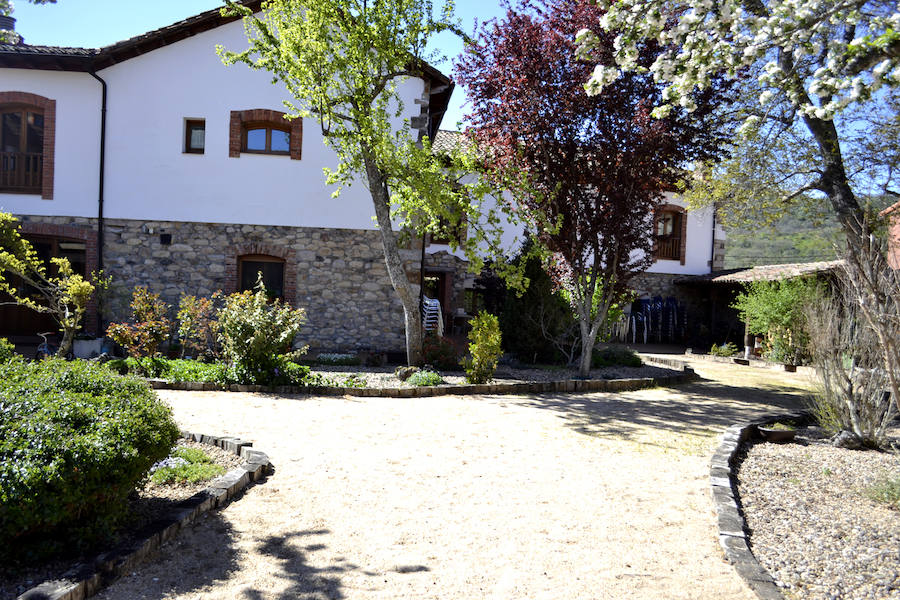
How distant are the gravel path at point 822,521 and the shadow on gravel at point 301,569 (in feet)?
7.56

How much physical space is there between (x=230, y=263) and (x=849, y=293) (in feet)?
33.0

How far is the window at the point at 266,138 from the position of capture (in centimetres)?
1217

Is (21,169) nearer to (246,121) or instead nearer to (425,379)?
(246,121)

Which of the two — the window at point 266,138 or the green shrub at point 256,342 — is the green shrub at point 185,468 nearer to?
the green shrub at point 256,342

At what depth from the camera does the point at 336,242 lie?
478 inches

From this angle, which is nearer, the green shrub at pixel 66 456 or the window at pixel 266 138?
the green shrub at pixel 66 456

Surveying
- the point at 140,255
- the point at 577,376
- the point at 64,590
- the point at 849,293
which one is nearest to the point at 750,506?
the point at 849,293

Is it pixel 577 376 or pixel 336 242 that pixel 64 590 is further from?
pixel 336 242

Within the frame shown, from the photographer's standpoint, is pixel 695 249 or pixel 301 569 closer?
pixel 301 569

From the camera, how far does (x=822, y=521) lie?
4.15 metres

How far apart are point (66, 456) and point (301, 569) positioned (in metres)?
1.27

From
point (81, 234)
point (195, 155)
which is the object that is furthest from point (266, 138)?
point (81, 234)

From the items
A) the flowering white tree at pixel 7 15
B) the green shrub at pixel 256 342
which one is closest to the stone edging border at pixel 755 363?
the green shrub at pixel 256 342

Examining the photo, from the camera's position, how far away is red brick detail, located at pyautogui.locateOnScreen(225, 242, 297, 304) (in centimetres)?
1198
